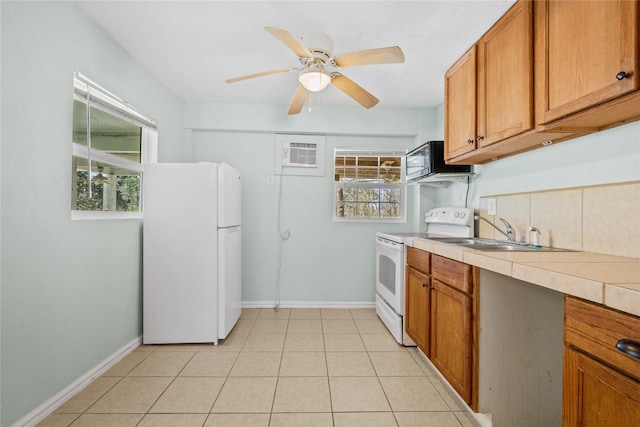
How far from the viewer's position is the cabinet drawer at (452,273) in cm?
157

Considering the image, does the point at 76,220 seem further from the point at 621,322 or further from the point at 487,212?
the point at 487,212

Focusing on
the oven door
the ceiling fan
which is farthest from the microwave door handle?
the ceiling fan

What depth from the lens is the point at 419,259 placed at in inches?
88.9

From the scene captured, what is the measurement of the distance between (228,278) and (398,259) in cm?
152

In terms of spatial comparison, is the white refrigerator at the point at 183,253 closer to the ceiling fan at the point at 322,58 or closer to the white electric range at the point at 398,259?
the ceiling fan at the point at 322,58

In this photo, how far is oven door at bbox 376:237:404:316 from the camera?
8.48ft

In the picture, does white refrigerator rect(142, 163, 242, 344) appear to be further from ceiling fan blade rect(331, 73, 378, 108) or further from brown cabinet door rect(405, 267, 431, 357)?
brown cabinet door rect(405, 267, 431, 357)

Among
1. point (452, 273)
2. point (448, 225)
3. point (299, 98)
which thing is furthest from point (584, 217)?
point (299, 98)

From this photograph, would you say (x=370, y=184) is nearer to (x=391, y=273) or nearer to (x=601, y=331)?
(x=391, y=273)

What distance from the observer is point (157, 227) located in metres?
2.55

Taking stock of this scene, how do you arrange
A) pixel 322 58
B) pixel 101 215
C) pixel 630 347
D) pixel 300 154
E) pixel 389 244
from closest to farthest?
pixel 630 347 → pixel 322 58 → pixel 101 215 → pixel 389 244 → pixel 300 154

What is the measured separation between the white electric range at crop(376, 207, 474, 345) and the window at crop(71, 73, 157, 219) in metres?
2.26

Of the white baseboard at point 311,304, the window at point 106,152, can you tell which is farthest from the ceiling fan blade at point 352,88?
the white baseboard at point 311,304

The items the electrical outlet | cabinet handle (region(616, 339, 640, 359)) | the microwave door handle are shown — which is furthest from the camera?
the microwave door handle
